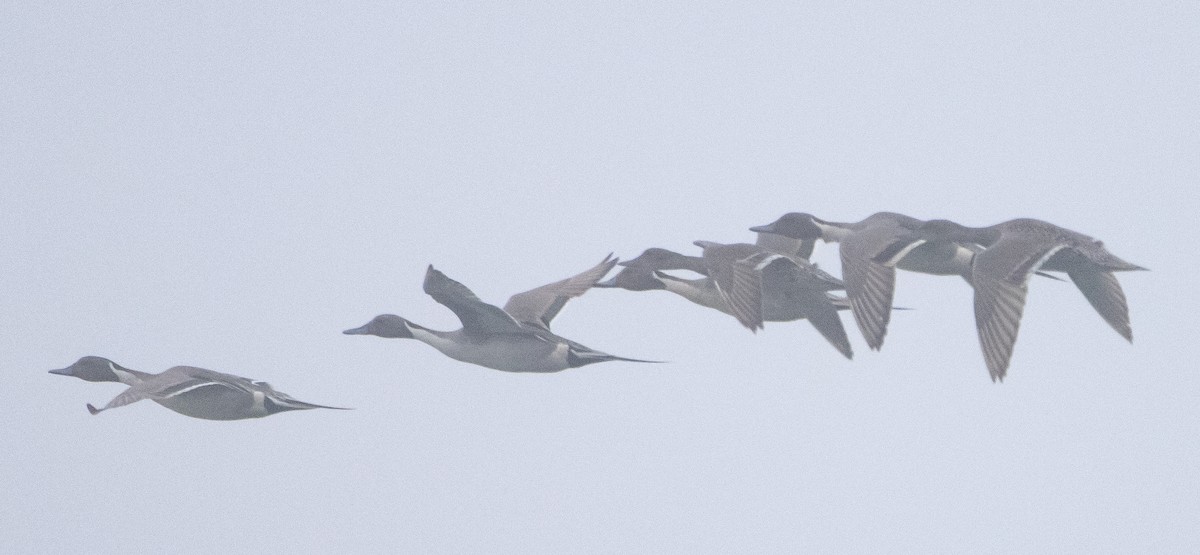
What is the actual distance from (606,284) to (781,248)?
2313mm

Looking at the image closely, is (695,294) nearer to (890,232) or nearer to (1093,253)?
(890,232)

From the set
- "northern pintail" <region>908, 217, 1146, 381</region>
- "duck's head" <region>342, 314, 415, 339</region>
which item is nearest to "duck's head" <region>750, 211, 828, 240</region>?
"northern pintail" <region>908, 217, 1146, 381</region>

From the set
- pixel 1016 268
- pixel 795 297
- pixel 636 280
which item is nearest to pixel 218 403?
pixel 636 280

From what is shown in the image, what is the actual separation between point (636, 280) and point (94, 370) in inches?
238

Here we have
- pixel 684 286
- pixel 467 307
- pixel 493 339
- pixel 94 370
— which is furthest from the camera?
pixel 94 370

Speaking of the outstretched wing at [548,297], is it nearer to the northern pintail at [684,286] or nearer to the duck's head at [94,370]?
the northern pintail at [684,286]

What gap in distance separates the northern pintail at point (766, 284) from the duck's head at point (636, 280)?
0.77 m

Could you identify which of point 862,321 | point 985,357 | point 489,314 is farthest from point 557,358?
point 985,357

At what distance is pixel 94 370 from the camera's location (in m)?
19.1

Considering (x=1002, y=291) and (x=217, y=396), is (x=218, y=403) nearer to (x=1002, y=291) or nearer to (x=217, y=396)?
(x=217, y=396)

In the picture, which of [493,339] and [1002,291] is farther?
[493,339]

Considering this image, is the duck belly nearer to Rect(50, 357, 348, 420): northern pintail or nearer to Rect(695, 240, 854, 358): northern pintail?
Rect(50, 357, 348, 420): northern pintail

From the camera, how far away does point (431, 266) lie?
15438 millimetres

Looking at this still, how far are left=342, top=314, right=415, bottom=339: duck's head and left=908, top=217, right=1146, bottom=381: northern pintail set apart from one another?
519cm
